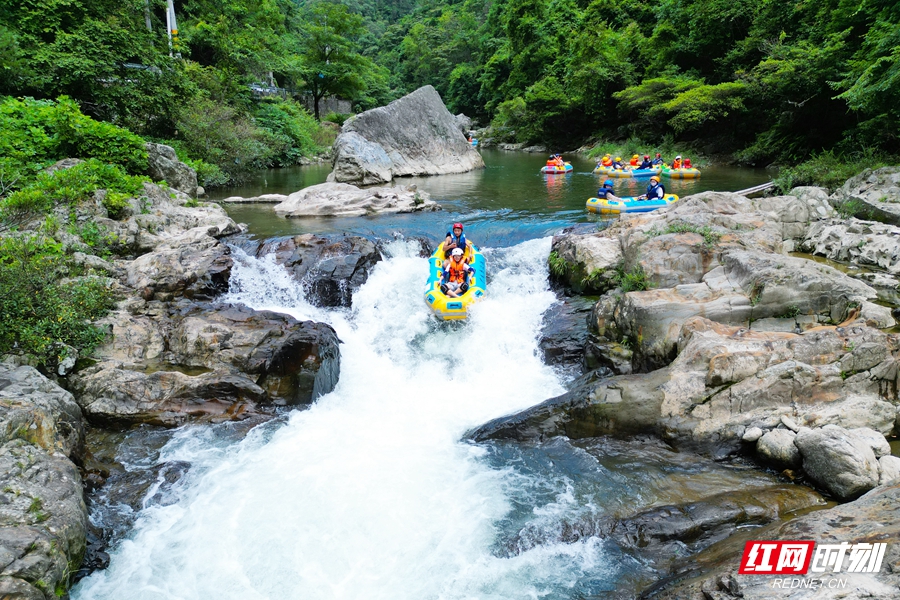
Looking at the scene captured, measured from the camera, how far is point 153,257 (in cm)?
876

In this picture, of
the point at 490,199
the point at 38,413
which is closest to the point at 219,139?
the point at 490,199

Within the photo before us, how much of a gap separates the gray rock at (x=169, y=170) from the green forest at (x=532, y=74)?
2.23 meters

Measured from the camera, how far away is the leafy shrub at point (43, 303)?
6.23m

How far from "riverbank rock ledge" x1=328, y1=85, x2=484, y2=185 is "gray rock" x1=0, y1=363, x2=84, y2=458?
14.0 meters

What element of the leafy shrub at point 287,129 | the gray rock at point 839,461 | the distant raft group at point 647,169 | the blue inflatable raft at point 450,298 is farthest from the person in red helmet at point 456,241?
the leafy shrub at point 287,129

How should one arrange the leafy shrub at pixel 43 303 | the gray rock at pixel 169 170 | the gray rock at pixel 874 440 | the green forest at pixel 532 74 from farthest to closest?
1. the green forest at pixel 532 74
2. the gray rock at pixel 169 170
3. the leafy shrub at pixel 43 303
4. the gray rock at pixel 874 440

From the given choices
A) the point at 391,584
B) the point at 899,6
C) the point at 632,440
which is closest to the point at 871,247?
the point at 632,440

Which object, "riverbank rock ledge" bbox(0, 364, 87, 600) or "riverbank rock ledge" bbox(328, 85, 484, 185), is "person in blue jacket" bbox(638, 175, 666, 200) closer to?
"riverbank rock ledge" bbox(328, 85, 484, 185)

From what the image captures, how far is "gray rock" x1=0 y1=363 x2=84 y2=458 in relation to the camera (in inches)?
198

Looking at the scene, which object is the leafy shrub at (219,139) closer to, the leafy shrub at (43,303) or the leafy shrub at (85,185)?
the leafy shrub at (85,185)

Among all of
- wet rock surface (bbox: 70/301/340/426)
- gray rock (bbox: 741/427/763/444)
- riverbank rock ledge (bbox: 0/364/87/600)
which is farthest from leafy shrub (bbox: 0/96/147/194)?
Answer: gray rock (bbox: 741/427/763/444)

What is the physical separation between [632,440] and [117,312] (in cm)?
719

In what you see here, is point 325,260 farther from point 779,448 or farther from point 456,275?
point 779,448

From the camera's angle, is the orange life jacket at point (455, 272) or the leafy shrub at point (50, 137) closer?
the orange life jacket at point (455, 272)
